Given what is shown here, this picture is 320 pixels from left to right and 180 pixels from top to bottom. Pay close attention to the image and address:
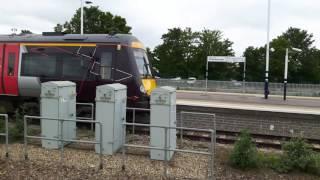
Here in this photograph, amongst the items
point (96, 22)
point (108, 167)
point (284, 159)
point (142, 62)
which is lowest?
point (108, 167)

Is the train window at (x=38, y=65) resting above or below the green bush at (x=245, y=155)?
above

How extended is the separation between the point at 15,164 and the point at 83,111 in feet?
16.1

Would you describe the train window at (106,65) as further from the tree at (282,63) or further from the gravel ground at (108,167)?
the tree at (282,63)

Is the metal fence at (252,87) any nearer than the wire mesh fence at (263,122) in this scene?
No

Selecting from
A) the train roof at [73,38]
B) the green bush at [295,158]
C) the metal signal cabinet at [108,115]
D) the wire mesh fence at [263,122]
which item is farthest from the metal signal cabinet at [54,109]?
the wire mesh fence at [263,122]

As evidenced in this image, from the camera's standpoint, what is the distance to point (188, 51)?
214 feet

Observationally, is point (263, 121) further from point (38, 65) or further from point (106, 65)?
point (38, 65)

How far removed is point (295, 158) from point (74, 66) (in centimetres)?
784

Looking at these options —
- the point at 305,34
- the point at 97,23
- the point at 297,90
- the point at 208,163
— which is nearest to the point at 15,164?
the point at 208,163

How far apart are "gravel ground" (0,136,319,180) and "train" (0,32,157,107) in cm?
422

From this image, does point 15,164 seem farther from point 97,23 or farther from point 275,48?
point 275,48

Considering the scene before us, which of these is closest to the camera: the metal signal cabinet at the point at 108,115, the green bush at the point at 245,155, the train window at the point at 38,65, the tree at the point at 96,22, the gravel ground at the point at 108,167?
the gravel ground at the point at 108,167

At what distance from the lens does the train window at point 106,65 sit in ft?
44.3

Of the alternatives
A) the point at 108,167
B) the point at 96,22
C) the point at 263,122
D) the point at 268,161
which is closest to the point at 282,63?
the point at 96,22
